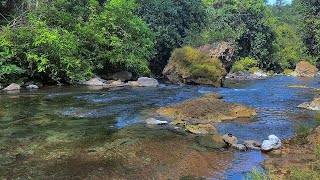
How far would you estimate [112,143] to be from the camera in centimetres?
710

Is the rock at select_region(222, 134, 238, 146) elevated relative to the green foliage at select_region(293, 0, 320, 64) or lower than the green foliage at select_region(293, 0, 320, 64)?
lower

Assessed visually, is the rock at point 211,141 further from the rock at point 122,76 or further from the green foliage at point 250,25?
the green foliage at point 250,25

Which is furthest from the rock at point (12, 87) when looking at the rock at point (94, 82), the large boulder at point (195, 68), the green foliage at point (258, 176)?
the green foliage at point (258, 176)

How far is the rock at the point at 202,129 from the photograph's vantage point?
8.09m

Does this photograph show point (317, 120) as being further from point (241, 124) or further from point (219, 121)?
point (219, 121)

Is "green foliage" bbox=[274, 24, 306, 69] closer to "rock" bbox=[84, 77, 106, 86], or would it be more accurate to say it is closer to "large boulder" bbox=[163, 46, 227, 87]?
"large boulder" bbox=[163, 46, 227, 87]

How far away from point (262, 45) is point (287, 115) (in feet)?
109

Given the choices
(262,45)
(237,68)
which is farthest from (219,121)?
(262,45)

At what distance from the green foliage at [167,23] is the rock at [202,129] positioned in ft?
65.4

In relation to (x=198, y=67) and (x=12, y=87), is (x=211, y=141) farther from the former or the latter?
(x=198, y=67)

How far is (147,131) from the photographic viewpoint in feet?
27.0

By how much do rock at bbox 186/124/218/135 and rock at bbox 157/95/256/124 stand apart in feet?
2.78

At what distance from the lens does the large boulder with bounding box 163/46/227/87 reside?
20719 mm

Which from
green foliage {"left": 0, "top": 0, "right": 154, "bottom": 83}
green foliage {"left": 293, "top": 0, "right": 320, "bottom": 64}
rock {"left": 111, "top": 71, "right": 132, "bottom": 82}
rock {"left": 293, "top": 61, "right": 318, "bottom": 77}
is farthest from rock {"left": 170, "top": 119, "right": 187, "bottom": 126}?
rock {"left": 293, "top": 61, "right": 318, "bottom": 77}
